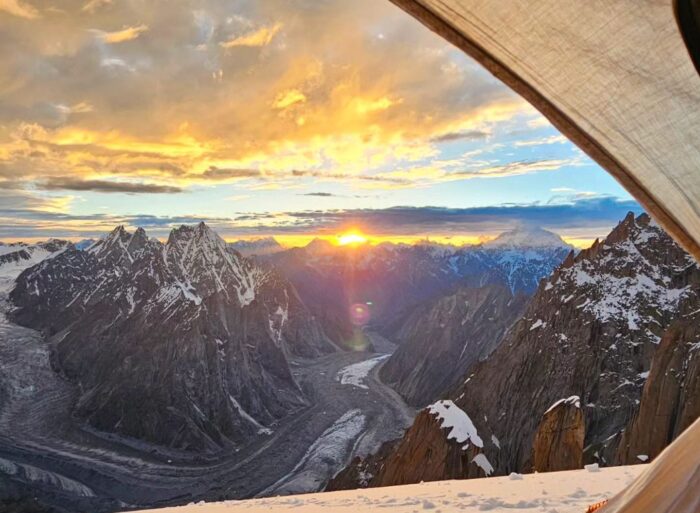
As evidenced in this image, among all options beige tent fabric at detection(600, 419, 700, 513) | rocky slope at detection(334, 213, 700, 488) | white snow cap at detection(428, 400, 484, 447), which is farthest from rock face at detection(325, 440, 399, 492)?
beige tent fabric at detection(600, 419, 700, 513)

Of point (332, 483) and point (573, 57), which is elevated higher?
point (573, 57)

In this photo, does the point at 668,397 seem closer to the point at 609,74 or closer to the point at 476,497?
the point at 476,497

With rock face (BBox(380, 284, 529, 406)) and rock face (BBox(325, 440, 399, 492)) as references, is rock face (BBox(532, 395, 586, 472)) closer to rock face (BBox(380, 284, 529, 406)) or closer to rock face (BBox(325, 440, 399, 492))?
rock face (BBox(325, 440, 399, 492))

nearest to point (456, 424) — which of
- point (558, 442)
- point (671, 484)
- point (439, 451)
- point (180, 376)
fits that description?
point (439, 451)

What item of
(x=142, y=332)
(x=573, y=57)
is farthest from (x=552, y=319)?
(x=142, y=332)

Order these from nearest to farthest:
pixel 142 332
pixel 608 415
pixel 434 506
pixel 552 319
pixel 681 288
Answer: pixel 434 506, pixel 608 415, pixel 681 288, pixel 552 319, pixel 142 332

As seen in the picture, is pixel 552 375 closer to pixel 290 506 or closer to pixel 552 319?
pixel 552 319
